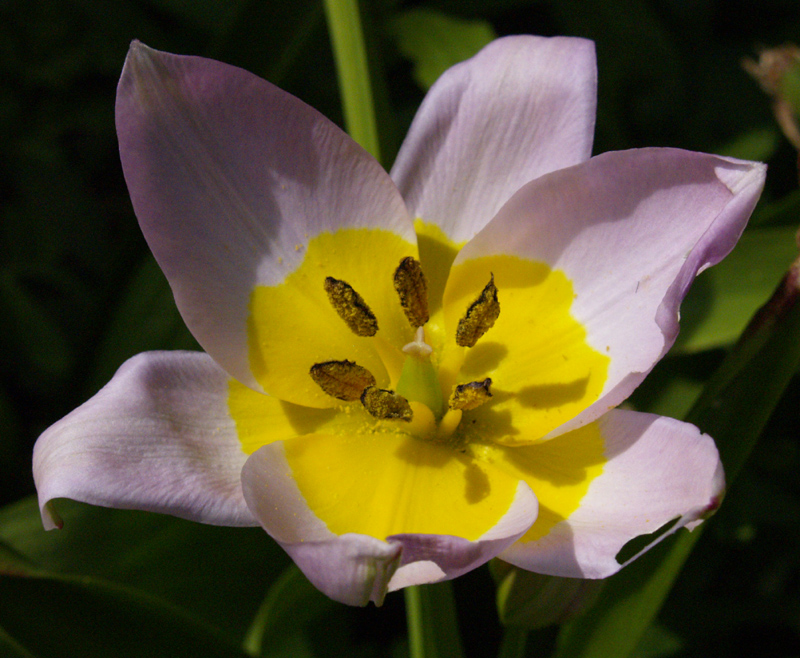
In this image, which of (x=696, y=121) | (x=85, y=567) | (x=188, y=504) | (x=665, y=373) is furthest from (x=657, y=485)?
(x=696, y=121)

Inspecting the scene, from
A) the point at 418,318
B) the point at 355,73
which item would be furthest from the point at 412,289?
the point at 355,73

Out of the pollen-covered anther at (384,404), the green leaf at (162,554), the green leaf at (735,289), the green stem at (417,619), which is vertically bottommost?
the green leaf at (162,554)

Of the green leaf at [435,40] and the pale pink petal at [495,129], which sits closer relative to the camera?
the pale pink petal at [495,129]

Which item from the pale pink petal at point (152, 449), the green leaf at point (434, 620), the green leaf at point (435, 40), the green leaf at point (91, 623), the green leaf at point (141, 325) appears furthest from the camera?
the green leaf at point (435, 40)

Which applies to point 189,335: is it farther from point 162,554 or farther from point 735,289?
point 735,289

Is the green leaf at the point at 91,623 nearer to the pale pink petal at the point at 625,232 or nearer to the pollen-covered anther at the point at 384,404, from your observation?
the pollen-covered anther at the point at 384,404

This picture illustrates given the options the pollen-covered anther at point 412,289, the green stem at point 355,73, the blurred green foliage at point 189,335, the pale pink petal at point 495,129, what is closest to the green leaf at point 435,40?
the blurred green foliage at point 189,335

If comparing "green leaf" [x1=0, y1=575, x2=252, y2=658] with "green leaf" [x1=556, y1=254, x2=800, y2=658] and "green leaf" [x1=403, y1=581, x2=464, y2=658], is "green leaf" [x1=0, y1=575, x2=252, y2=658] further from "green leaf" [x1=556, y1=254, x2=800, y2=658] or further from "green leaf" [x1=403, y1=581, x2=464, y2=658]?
"green leaf" [x1=556, y1=254, x2=800, y2=658]
